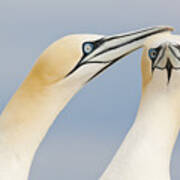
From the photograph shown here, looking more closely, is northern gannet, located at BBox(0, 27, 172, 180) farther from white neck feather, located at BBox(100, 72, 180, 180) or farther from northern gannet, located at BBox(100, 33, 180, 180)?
white neck feather, located at BBox(100, 72, 180, 180)

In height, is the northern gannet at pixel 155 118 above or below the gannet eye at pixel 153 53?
below

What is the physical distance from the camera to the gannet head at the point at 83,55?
10.6 m

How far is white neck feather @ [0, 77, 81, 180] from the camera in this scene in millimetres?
10148

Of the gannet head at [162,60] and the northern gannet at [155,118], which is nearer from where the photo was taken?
the northern gannet at [155,118]

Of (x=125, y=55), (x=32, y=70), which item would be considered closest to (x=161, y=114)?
(x=125, y=55)

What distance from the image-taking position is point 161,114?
1121 cm

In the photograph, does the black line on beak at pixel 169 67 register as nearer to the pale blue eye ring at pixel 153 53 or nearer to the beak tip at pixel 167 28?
the pale blue eye ring at pixel 153 53

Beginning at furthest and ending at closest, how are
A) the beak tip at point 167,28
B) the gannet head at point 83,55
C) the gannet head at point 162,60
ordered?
1. the beak tip at point 167,28
2. the gannet head at point 162,60
3. the gannet head at point 83,55

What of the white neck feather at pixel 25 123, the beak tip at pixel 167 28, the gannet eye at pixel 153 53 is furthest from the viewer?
the beak tip at pixel 167 28

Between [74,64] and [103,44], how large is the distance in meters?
0.63

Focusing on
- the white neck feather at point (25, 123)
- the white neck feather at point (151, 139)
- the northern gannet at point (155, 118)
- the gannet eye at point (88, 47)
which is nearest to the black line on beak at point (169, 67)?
the northern gannet at point (155, 118)

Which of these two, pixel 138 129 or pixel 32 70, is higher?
pixel 32 70

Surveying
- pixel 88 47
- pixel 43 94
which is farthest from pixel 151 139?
pixel 43 94

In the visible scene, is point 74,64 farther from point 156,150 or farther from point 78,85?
point 156,150
